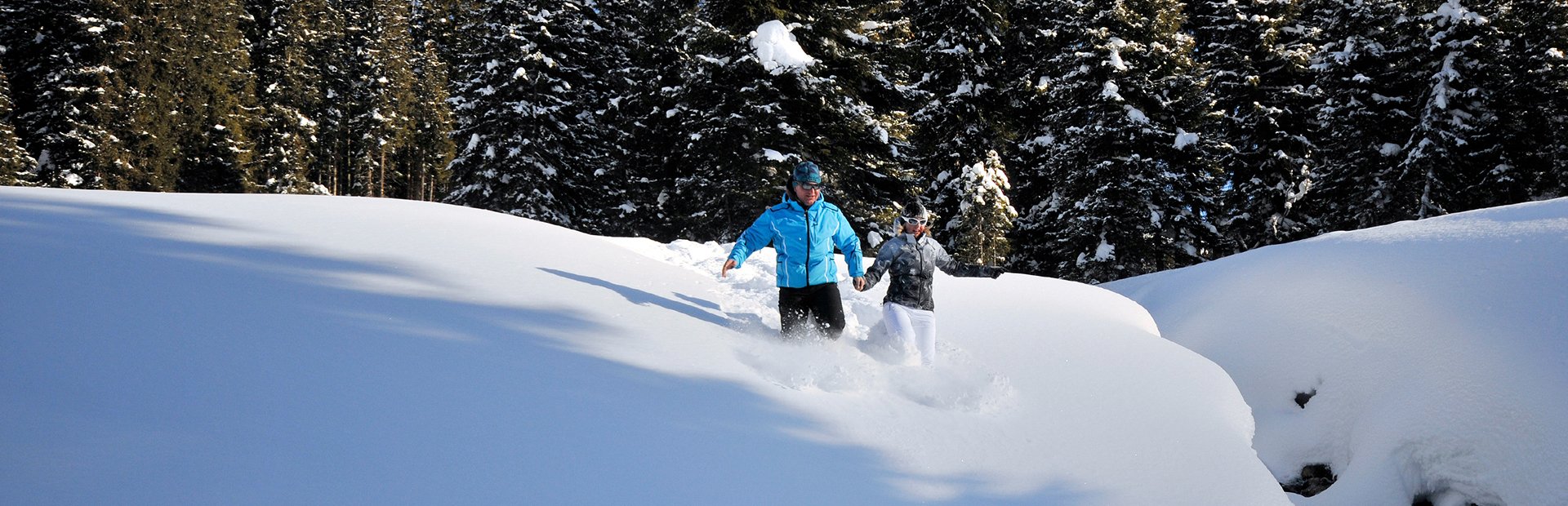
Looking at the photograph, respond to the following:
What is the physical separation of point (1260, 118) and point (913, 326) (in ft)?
75.5

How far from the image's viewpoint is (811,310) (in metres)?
5.95

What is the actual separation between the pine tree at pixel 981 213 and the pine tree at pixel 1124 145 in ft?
6.39

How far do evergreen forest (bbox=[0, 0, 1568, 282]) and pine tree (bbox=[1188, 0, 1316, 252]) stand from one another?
0.09 metres

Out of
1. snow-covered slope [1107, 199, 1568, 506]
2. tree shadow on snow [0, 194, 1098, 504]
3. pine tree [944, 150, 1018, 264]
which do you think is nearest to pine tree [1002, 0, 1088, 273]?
pine tree [944, 150, 1018, 264]

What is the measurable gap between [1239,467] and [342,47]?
52.1 metres

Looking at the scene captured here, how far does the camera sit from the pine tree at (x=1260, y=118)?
78.2 feet

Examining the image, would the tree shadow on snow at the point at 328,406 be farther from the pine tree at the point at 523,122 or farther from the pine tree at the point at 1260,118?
the pine tree at the point at 1260,118

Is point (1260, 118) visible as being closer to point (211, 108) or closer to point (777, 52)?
point (777, 52)

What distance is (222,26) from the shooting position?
114 ft

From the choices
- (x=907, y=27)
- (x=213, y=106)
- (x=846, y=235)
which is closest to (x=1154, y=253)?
(x=907, y=27)

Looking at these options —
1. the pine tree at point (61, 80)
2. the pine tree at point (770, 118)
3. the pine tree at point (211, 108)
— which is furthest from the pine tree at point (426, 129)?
the pine tree at point (770, 118)

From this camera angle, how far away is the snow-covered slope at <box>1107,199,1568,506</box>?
17.2 ft

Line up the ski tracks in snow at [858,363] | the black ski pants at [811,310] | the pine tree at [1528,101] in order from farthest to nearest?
the pine tree at [1528,101] < the black ski pants at [811,310] < the ski tracks in snow at [858,363]

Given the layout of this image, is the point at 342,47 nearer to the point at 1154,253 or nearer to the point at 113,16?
the point at 113,16
